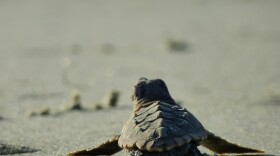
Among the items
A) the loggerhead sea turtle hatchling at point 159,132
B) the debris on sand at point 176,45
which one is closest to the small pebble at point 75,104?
the loggerhead sea turtle hatchling at point 159,132

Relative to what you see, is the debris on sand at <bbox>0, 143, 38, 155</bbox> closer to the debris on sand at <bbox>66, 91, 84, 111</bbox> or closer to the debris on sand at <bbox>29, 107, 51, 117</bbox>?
the debris on sand at <bbox>29, 107, 51, 117</bbox>

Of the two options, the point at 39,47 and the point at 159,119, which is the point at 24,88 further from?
the point at 159,119

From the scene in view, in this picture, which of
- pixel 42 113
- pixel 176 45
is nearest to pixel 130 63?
pixel 176 45

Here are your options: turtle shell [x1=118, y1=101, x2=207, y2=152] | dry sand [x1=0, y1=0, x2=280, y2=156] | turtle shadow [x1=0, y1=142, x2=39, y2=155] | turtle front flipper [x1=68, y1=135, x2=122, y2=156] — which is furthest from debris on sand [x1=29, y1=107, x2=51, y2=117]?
turtle shell [x1=118, y1=101, x2=207, y2=152]

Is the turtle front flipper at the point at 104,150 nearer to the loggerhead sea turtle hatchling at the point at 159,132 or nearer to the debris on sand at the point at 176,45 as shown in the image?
the loggerhead sea turtle hatchling at the point at 159,132

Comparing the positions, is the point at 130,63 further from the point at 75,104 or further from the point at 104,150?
the point at 104,150

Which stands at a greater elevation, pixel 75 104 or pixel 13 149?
pixel 75 104
